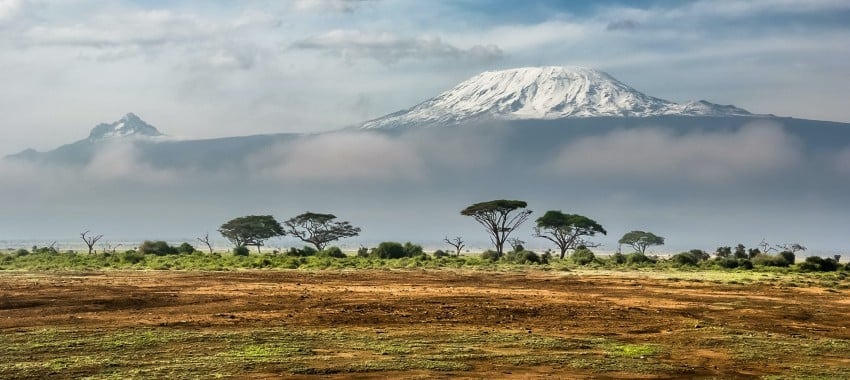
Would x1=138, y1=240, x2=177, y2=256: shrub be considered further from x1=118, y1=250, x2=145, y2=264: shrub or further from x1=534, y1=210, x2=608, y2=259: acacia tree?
A: x1=534, y1=210, x2=608, y2=259: acacia tree

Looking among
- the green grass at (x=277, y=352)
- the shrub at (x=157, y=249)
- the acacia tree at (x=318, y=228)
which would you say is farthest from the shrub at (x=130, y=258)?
the green grass at (x=277, y=352)

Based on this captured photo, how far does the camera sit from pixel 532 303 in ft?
92.7

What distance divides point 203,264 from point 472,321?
39409 millimetres

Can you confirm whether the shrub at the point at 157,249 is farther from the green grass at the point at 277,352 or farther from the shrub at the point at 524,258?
the green grass at the point at 277,352

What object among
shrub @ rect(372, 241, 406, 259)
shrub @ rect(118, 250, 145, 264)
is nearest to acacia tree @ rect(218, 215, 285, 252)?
shrub @ rect(372, 241, 406, 259)

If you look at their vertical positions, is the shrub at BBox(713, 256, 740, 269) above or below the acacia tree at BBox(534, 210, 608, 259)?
below

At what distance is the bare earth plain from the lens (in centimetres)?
1550

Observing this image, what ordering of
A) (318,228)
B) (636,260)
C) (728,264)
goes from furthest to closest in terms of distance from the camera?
1. (318,228)
2. (636,260)
3. (728,264)

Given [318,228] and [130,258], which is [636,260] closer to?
[130,258]

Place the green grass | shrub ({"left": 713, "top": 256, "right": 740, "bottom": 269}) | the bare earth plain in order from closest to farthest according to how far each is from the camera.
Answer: the green grass
the bare earth plain
shrub ({"left": 713, "top": 256, "right": 740, "bottom": 269})

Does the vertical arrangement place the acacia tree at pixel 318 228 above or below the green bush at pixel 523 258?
above

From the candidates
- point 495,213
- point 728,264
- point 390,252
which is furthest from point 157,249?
point 728,264

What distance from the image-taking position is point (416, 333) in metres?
19.9

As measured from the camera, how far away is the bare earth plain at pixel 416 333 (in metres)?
15.5
